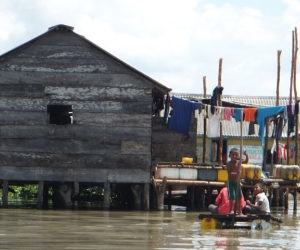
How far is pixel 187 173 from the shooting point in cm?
2627

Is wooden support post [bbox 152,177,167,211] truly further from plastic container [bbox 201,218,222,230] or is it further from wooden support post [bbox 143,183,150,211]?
plastic container [bbox 201,218,222,230]

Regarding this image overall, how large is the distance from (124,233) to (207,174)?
9385 mm

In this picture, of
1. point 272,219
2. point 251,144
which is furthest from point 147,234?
point 251,144

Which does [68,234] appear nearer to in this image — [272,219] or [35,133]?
[272,219]

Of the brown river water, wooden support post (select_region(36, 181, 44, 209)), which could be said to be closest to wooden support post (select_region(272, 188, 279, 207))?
the brown river water

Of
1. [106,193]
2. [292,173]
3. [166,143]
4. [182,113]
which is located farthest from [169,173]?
[292,173]

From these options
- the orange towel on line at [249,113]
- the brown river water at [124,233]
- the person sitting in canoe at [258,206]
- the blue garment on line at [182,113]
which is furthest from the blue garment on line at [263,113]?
the person sitting in canoe at [258,206]

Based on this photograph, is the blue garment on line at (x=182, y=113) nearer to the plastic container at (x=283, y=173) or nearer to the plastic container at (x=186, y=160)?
the plastic container at (x=186, y=160)

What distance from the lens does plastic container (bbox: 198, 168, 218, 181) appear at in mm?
26344

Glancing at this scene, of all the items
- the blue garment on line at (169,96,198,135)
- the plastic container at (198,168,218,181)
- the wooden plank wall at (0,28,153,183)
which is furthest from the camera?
the blue garment on line at (169,96,198,135)

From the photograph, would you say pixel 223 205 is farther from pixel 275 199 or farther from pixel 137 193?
pixel 275 199

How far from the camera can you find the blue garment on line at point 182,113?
28141 millimetres

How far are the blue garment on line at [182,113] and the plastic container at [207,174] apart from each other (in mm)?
2291

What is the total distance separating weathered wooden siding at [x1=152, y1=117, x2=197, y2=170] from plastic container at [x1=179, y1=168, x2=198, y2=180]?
234 cm
